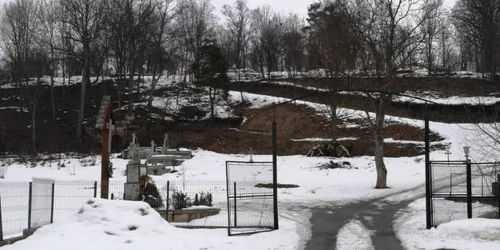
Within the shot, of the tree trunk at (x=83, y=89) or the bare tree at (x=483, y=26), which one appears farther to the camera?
the bare tree at (x=483, y=26)

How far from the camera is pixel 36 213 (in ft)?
47.1

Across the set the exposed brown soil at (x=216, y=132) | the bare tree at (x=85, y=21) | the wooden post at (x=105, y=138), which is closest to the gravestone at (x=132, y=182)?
the wooden post at (x=105, y=138)

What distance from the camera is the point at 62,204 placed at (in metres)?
21.3

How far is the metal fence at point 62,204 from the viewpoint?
14.4m

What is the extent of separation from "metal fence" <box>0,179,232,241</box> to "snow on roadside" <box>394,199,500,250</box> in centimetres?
566

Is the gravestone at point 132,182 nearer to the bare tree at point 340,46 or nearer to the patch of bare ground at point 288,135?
the bare tree at point 340,46

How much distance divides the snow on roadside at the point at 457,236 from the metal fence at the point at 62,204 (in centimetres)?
566

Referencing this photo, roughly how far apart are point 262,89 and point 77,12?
78.6 ft

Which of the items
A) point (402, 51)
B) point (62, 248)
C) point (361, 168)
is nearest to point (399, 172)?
point (361, 168)

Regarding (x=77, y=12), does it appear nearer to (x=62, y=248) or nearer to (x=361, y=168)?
(x=361, y=168)

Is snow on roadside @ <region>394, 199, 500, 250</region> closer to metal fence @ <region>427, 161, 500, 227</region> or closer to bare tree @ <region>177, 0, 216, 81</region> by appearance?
metal fence @ <region>427, 161, 500, 227</region>

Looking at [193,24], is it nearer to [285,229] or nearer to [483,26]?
[483,26]

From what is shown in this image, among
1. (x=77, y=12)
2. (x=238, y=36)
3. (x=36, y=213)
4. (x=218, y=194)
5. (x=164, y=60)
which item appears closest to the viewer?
(x=36, y=213)

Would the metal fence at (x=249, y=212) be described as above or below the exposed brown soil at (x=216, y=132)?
below
